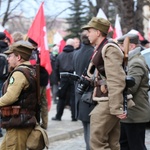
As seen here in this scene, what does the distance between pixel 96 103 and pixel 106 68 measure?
569 millimetres

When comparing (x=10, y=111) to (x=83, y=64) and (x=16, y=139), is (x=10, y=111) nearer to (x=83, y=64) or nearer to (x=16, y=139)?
(x=16, y=139)

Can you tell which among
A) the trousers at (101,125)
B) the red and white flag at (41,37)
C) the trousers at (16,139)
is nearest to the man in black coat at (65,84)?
the red and white flag at (41,37)

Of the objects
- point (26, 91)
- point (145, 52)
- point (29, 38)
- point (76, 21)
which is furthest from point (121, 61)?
point (76, 21)

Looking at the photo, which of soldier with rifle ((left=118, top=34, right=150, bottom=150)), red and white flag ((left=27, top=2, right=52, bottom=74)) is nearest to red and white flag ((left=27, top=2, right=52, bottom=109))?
red and white flag ((left=27, top=2, right=52, bottom=74))

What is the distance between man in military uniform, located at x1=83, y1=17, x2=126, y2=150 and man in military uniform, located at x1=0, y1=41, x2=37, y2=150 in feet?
2.39

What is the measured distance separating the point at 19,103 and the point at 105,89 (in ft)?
3.25

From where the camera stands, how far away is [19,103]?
5438 mm

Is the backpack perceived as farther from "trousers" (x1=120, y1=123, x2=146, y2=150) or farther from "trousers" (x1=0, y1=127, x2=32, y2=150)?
"trousers" (x1=0, y1=127, x2=32, y2=150)

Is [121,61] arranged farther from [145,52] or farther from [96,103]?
[145,52]

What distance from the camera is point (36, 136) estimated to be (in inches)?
218

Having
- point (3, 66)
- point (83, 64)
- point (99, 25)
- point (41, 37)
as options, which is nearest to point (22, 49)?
point (99, 25)

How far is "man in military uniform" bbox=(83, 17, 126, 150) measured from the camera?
17.7ft

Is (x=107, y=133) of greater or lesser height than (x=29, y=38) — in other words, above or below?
below

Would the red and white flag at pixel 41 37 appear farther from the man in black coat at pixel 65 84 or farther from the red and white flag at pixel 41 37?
the man in black coat at pixel 65 84
